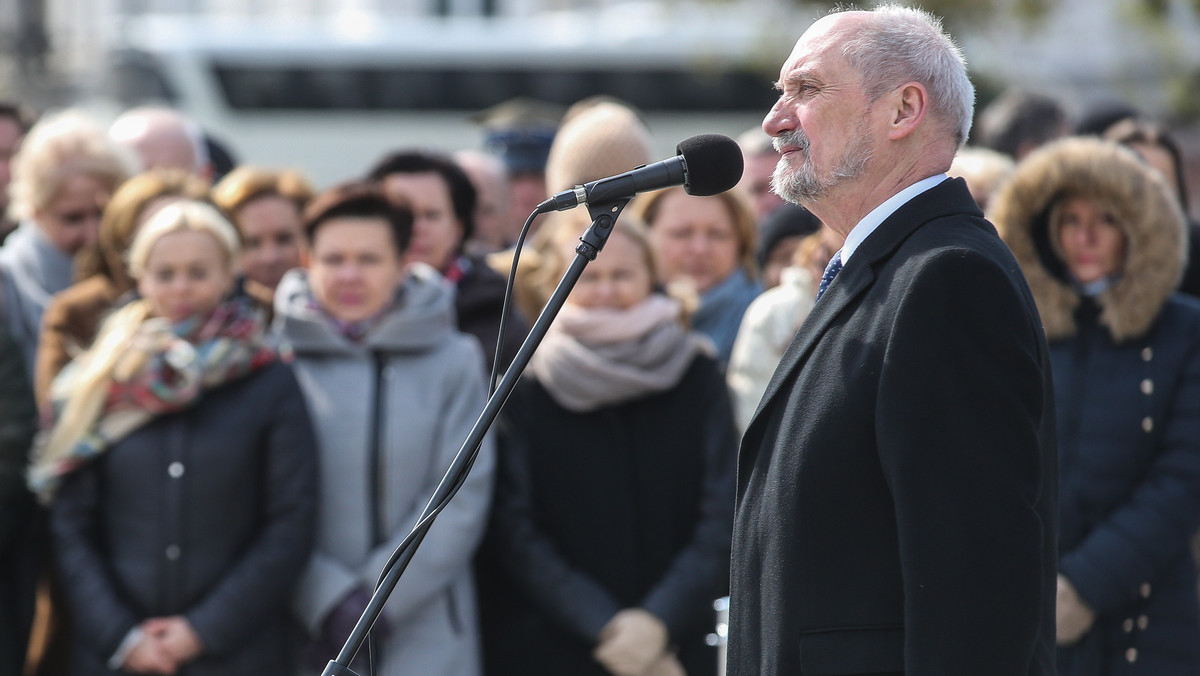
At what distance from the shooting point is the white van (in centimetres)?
3070

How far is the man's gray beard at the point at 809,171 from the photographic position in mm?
2691

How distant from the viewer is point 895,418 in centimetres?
247

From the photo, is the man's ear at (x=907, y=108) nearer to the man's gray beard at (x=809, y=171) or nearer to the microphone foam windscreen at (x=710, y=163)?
the man's gray beard at (x=809, y=171)

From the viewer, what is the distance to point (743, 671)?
272cm

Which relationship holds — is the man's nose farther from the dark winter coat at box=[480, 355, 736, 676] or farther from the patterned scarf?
the patterned scarf

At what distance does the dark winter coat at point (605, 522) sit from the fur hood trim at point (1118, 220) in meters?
1.05

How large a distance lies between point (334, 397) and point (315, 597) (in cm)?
63

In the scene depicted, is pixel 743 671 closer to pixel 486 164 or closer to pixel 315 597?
pixel 315 597

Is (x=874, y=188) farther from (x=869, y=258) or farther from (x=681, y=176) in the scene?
(x=681, y=176)

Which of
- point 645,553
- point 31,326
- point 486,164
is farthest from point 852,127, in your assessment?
point 486,164

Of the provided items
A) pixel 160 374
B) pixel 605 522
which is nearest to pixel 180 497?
pixel 160 374

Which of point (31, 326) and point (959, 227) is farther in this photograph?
point (31, 326)

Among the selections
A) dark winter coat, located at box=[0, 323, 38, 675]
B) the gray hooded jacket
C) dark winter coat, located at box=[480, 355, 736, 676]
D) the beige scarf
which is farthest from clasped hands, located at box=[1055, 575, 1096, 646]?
dark winter coat, located at box=[0, 323, 38, 675]

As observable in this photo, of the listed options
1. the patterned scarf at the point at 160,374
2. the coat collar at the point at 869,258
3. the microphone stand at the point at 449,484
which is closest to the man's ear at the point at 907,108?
the coat collar at the point at 869,258
